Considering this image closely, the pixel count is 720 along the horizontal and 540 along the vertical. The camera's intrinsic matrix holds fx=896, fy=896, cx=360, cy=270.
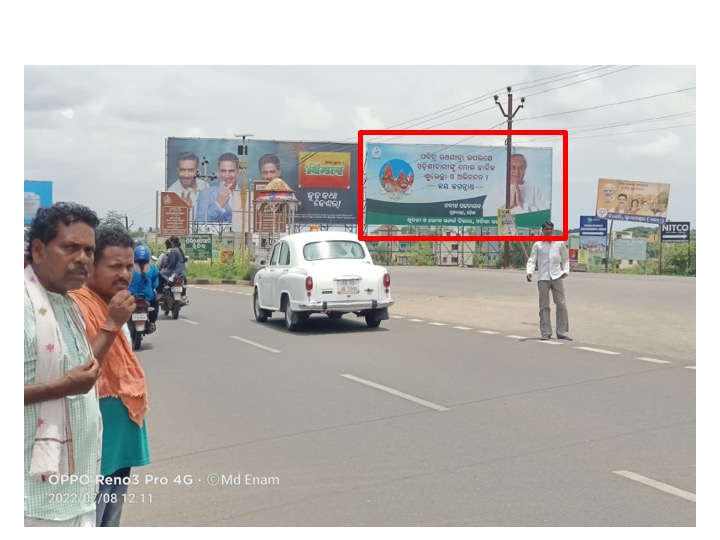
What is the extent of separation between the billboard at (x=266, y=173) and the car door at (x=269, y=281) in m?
38.9

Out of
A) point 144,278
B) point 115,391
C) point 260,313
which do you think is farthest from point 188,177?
point 115,391

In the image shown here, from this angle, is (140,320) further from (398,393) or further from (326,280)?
(398,393)

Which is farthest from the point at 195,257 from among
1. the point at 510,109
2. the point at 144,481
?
the point at 144,481

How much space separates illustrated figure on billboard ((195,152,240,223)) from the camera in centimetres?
5738

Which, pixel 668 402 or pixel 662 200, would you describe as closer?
pixel 668 402

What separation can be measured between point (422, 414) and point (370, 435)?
3.38 ft

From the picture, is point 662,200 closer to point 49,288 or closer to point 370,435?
point 370,435

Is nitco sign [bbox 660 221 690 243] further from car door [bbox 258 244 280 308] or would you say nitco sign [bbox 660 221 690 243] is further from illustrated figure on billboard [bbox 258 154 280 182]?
car door [bbox 258 244 280 308]

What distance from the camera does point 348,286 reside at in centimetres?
1572

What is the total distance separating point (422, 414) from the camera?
8414 mm

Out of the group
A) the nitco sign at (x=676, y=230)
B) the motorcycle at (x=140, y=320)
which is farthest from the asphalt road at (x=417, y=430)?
the nitco sign at (x=676, y=230)

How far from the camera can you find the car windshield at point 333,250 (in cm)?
1636

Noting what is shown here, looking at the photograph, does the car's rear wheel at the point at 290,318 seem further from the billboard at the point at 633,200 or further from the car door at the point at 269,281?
the billboard at the point at 633,200

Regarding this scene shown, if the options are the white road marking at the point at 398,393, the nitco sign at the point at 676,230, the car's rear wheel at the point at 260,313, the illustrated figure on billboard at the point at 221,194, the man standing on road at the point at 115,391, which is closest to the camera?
the man standing on road at the point at 115,391
